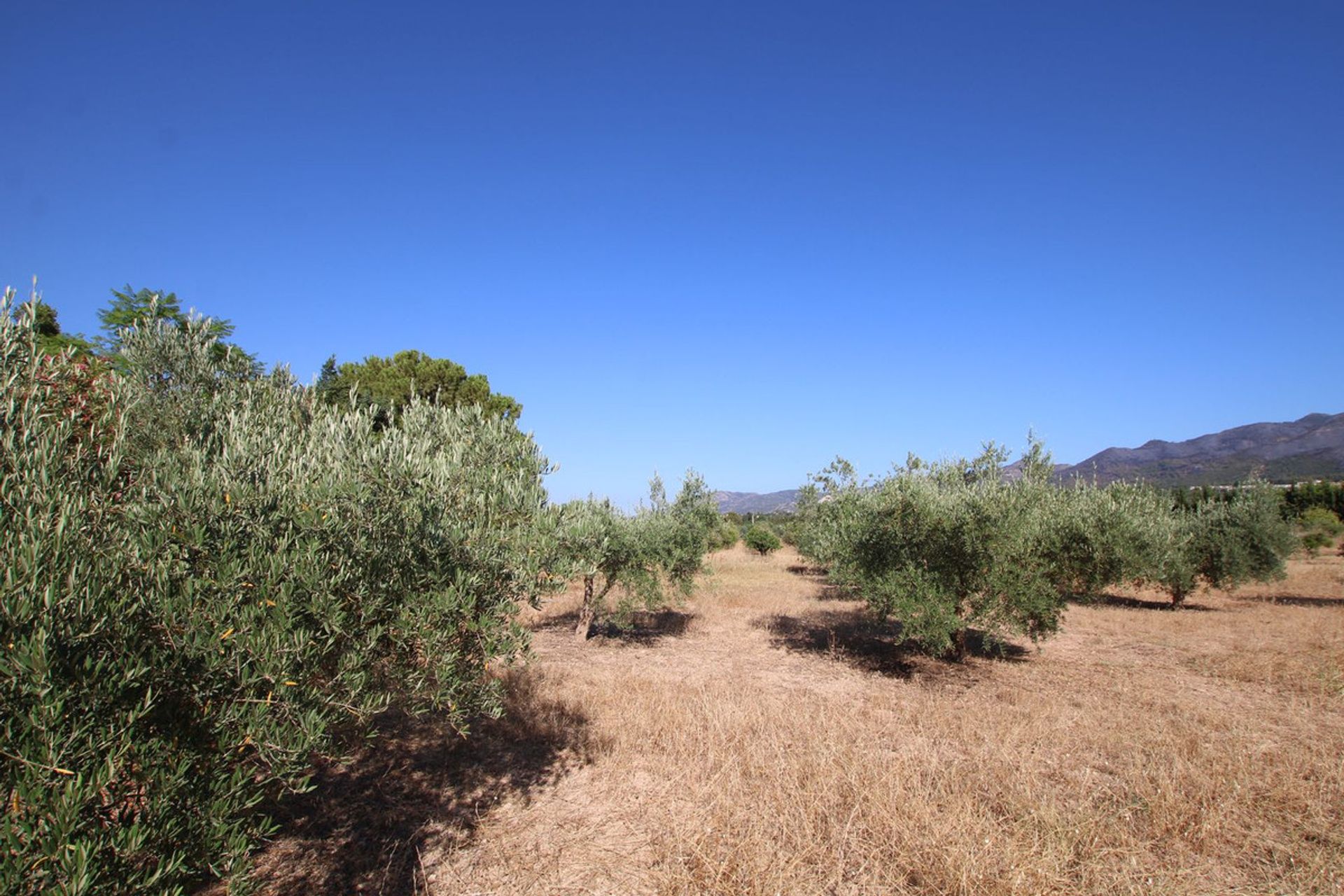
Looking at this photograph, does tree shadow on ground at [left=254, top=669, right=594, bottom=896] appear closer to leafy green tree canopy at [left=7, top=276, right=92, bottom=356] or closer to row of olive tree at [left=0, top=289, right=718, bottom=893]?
row of olive tree at [left=0, top=289, right=718, bottom=893]

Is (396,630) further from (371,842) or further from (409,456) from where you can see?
(371,842)

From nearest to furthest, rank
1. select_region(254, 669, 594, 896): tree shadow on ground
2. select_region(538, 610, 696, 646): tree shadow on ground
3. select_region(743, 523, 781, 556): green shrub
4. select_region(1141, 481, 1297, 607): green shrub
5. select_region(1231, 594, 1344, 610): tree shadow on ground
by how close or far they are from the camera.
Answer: select_region(254, 669, 594, 896): tree shadow on ground < select_region(538, 610, 696, 646): tree shadow on ground < select_region(1231, 594, 1344, 610): tree shadow on ground < select_region(1141, 481, 1297, 607): green shrub < select_region(743, 523, 781, 556): green shrub

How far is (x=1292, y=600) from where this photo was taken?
23.8 metres

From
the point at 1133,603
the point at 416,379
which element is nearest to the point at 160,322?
the point at 416,379

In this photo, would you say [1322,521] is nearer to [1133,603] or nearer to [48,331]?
[1133,603]

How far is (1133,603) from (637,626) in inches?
840

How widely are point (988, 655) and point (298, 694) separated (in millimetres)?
16149

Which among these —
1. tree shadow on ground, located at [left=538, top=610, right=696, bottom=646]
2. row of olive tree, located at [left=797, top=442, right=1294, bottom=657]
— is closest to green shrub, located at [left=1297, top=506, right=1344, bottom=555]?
row of olive tree, located at [left=797, top=442, right=1294, bottom=657]

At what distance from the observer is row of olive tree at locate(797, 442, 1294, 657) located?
1251 centimetres

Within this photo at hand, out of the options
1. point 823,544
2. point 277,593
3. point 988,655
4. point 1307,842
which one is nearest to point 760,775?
point 1307,842

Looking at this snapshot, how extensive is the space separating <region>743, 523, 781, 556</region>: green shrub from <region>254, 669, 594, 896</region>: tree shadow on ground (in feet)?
116

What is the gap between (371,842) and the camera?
6.45 m

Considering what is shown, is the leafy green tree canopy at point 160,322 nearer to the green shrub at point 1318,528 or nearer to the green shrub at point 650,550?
the green shrub at point 650,550

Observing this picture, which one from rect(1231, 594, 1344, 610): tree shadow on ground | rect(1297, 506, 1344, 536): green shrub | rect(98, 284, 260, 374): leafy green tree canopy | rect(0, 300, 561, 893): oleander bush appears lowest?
rect(1231, 594, 1344, 610): tree shadow on ground
